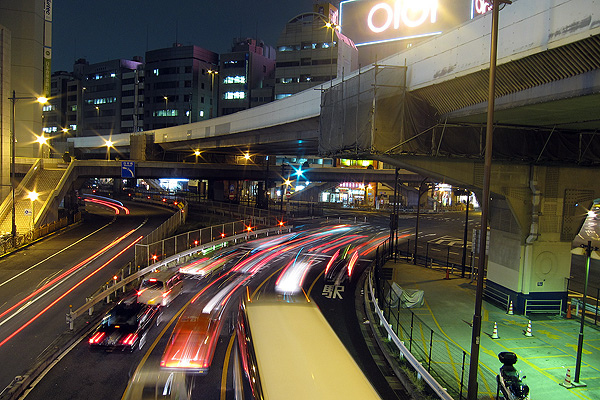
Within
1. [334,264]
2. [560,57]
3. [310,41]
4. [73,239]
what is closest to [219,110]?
[310,41]

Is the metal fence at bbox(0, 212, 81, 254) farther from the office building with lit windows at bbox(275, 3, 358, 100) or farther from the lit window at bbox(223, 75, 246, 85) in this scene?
the lit window at bbox(223, 75, 246, 85)

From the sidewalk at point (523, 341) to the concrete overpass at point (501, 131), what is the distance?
5.88 ft

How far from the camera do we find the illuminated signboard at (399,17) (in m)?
24.0

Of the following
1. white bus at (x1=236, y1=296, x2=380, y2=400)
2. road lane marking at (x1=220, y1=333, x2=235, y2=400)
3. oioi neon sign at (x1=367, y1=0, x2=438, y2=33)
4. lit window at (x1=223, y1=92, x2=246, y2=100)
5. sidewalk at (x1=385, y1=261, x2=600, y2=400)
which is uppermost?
lit window at (x1=223, y1=92, x2=246, y2=100)

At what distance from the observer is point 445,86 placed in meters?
14.6

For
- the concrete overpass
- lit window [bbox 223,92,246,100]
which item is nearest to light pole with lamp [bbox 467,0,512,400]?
the concrete overpass

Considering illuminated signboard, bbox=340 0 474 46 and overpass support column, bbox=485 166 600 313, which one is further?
illuminated signboard, bbox=340 0 474 46

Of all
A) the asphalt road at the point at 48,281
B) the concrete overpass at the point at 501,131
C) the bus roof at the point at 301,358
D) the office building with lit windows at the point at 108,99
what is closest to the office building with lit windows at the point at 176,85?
the office building with lit windows at the point at 108,99

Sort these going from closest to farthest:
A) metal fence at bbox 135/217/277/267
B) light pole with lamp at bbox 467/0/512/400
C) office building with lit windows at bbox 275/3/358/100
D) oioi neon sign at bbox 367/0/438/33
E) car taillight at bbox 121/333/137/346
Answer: light pole with lamp at bbox 467/0/512/400, car taillight at bbox 121/333/137/346, metal fence at bbox 135/217/277/267, oioi neon sign at bbox 367/0/438/33, office building with lit windows at bbox 275/3/358/100

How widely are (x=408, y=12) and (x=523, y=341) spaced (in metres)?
18.9

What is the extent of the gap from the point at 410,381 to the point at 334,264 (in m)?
15.6

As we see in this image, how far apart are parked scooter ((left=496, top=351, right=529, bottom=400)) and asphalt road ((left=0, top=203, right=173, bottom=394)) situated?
518 inches

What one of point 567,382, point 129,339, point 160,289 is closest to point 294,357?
point 129,339

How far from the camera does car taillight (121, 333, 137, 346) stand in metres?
12.8
